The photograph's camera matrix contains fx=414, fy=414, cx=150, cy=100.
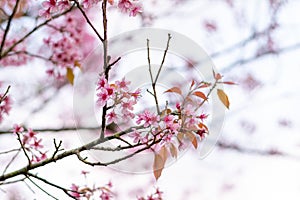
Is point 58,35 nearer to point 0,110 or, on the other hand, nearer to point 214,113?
point 0,110

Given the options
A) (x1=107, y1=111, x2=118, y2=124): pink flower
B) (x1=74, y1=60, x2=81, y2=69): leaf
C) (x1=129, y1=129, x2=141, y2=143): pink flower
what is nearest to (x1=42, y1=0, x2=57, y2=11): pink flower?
(x1=107, y1=111, x2=118, y2=124): pink flower

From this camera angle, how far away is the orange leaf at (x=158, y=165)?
1.66 metres

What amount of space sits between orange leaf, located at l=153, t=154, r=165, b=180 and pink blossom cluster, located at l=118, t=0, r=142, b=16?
59 cm

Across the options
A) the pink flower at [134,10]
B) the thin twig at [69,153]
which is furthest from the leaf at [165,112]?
the pink flower at [134,10]

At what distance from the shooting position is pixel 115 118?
163cm

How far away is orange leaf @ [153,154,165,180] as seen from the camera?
5.46 ft

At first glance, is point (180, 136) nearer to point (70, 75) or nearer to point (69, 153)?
point (69, 153)

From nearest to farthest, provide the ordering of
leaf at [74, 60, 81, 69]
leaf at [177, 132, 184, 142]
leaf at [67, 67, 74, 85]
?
1. leaf at [177, 132, 184, 142]
2. leaf at [67, 67, 74, 85]
3. leaf at [74, 60, 81, 69]

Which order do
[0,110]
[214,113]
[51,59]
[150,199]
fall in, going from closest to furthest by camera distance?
[214,113] → [150,199] → [0,110] → [51,59]

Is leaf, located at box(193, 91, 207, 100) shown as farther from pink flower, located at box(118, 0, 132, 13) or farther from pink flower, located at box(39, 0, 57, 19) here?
pink flower, located at box(39, 0, 57, 19)

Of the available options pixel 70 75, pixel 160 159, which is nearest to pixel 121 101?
pixel 160 159

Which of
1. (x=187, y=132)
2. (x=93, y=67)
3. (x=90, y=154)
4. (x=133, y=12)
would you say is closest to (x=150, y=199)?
(x=90, y=154)

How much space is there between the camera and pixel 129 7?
1652 millimetres

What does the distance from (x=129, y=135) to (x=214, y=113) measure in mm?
581
